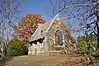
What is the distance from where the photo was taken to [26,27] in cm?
6519

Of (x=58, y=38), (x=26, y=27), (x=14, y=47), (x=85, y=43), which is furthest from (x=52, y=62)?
(x=26, y=27)

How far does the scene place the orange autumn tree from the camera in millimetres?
64438

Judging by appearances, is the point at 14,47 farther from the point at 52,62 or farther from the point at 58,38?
the point at 52,62

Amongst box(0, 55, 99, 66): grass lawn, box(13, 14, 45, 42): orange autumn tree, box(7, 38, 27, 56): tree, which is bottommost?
box(0, 55, 99, 66): grass lawn

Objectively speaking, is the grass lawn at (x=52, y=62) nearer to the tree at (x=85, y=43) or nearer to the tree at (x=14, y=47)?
the tree at (x=85, y=43)

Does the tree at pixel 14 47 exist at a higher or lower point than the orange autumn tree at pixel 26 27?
lower

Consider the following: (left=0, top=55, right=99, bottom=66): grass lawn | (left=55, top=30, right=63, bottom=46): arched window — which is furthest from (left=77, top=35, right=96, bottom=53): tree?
(left=55, top=30, right=63, bottom=46): arched window

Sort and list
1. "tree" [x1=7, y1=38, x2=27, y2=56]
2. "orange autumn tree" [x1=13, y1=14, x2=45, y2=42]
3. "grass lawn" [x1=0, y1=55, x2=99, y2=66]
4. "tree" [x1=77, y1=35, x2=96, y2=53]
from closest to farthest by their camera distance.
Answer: "tree" [x1=77, y1=35, x2=96, y2=53], "grass lawn" [x1=0, y1=55, x2=99, y2=66], "tree" [x1=7, y1=38, x2=27, y2=56], "orange autumn tree" [x1=13, y1=14, x2=45, y2=42]

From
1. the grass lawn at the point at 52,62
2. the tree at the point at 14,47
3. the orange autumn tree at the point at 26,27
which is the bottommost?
the grass lawn at the point at 52,62

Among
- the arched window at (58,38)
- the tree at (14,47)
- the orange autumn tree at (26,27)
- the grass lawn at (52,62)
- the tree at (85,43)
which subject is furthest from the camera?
the orange autumn tree at (26,27)

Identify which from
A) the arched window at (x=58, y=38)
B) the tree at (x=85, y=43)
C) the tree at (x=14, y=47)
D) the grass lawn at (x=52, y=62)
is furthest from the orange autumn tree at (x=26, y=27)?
the tree at (x=85, y=43)

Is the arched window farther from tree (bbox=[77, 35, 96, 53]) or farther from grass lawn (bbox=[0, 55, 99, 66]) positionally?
tree (bbox=[77, 35, 96, 53])

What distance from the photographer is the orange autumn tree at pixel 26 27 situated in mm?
64438

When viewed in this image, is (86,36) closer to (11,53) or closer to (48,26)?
(48,26)
